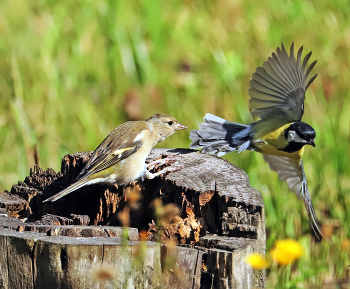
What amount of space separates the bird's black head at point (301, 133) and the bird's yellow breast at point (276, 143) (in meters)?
0.08

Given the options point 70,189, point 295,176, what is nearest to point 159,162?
point 70,189

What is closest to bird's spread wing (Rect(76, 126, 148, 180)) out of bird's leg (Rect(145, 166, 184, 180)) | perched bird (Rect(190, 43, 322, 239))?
bird's leg (Rect(145, 166, 184, 180))

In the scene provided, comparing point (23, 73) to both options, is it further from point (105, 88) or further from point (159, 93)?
point (159, 93)

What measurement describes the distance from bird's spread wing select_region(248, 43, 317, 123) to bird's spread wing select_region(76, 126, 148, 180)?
1101 millimetres

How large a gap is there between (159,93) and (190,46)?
Result: 1247 millimetres

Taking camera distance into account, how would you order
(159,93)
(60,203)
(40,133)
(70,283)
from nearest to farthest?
(70,283)
(60,203)
(40,133)
(159,93)

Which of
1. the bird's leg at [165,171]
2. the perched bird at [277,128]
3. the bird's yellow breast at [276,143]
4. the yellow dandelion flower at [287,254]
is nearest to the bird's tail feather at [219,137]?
the perched bird at [277,128]

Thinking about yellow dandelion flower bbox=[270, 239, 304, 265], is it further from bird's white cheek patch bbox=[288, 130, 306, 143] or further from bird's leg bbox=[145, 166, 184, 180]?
bird's white cheek patch bbox=[288, 130, 306, 143]

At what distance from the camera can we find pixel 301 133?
445cm

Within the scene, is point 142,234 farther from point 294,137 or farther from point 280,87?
point 280,87

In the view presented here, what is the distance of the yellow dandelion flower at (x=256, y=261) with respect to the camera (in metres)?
2.61

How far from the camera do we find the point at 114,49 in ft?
23.8

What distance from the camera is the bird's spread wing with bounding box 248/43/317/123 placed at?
4391mm

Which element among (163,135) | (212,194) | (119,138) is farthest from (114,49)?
(212,194)
